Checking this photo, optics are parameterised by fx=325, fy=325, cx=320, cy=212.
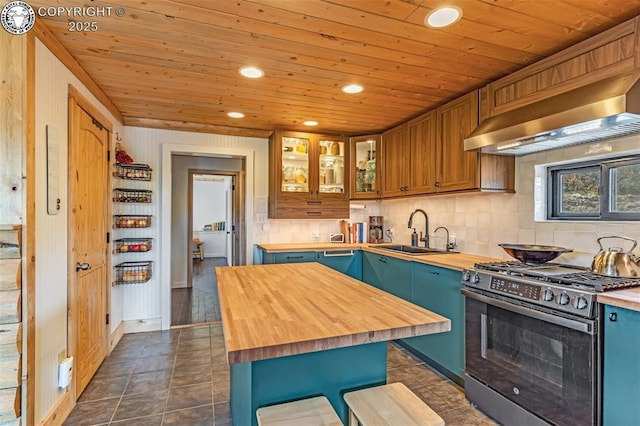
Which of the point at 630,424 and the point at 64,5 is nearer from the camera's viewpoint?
the point at 630,424

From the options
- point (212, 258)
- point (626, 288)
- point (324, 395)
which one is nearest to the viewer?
point (324, 395)

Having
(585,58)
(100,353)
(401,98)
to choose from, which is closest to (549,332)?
(585,58)

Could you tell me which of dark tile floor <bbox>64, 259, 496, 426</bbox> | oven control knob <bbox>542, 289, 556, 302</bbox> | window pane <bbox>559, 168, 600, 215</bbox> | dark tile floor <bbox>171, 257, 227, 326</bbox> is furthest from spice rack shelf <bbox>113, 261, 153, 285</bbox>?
window pane <bbox>559, 168, 600, 215</bbox>

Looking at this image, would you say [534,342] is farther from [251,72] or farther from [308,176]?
[308,176]

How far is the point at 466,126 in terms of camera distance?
2.68 metres

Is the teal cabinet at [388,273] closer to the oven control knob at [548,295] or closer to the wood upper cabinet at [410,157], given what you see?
the wood upper cabinet at [410,157]

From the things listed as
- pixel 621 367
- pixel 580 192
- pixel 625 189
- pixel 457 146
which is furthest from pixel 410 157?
pixel 621 367

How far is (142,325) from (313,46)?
3.40 meters

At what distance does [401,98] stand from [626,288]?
6.70 feet

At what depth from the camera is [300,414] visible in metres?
1.12

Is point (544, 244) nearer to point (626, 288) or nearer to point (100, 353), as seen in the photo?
point (626, 288)

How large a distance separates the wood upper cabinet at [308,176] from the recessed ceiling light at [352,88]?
1307mm

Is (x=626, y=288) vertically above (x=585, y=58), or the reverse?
(x=585, y=58)

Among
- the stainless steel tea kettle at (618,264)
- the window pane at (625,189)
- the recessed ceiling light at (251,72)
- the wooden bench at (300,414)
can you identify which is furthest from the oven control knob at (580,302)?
the recessed ceiling light at (251,72)
